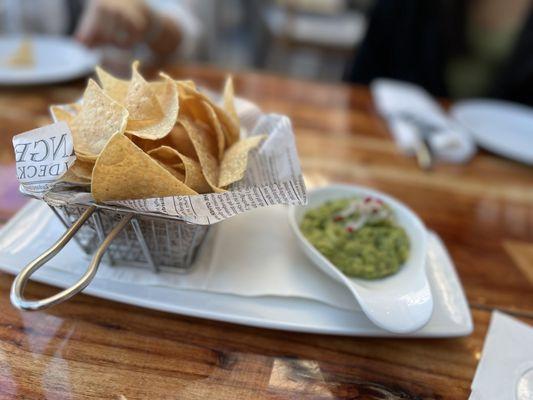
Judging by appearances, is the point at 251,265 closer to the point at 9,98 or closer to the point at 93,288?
the point at 93,288

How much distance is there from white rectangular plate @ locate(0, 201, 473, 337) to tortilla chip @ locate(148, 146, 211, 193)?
0.49 ft

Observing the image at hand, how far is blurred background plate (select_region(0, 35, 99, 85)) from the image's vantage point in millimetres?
1127

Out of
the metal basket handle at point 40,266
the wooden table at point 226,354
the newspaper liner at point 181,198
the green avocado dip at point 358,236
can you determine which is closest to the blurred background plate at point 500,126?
the wooden table at point 226,354

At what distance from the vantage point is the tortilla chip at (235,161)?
0.56 m

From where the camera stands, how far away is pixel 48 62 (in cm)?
133

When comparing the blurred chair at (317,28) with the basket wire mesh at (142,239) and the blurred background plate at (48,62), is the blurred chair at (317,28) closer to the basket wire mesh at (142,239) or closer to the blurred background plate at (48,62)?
the blurred background plate at (48,62)

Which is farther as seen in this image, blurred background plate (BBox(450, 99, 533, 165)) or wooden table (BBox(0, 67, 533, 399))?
blurred background plate (BBox(450, 99, 533, 165))

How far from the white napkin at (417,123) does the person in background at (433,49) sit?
0.48m

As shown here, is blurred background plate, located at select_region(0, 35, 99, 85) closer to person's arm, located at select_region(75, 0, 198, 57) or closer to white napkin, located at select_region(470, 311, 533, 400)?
person's arm, located at select_region(75, 0, 198, 57)

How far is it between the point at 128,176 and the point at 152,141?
9cm

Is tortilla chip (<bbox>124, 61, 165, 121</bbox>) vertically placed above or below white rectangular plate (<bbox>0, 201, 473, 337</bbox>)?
above

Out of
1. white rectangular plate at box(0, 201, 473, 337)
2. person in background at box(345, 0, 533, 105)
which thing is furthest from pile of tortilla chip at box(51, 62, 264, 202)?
person in background at box(345, 0, 533, 105)

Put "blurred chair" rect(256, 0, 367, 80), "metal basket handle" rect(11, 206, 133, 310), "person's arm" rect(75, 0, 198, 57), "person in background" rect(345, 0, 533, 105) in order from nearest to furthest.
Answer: "metal basket handle" rect(11, 206, 133, 310)
"person's arm" rect(75, 0, 198, 57)
"person in background" rect(345, 0, 533, 105)
"blurred chair" rect(256, 0, 367, 80)

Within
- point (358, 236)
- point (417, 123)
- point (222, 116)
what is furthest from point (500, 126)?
point (222, 116)
